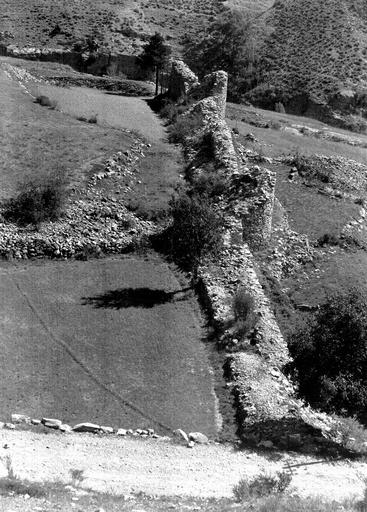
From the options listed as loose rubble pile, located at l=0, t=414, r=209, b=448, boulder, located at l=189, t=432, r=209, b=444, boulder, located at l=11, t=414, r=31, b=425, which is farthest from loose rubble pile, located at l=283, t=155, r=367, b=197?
boulder, located at l=11, t=414, r=31, b=425

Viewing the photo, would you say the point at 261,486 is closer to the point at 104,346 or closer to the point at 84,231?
the point at 104,346

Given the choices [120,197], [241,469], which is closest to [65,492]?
[241,469]

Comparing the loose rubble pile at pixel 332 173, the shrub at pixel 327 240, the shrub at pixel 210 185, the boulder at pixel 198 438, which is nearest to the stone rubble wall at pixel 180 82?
the loose rubble pile at pixel 332 173

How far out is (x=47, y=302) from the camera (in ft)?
103

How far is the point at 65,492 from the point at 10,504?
1741 mm

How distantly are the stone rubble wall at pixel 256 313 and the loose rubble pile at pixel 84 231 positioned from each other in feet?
14.7

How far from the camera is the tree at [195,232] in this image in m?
34.3

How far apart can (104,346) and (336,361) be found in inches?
320

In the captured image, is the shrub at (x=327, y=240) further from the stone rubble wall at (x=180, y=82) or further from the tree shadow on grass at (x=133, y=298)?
the stone rubble wall at (x=180, y=82)

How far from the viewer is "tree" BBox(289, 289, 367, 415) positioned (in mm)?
25422

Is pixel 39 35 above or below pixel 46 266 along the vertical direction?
above

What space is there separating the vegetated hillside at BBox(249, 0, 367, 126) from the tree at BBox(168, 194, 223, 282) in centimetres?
4399

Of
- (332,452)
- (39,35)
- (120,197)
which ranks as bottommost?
(332,452)

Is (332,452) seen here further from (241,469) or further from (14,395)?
(14,395)
